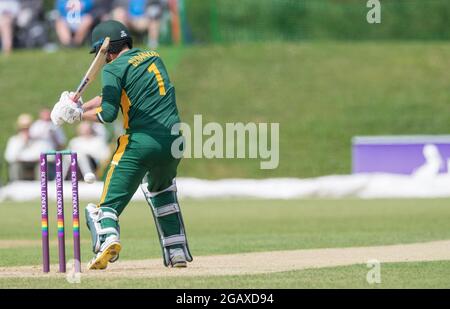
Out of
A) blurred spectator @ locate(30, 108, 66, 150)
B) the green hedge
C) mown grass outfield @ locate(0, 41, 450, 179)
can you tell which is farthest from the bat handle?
the green hedge

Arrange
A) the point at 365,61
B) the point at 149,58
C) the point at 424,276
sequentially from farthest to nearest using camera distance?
the point at 365,61, the point at 149,58, the point at 424,276

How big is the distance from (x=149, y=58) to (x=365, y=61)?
20.9m

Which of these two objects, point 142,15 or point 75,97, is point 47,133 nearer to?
point 142,15

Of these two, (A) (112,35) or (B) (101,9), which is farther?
(B) (101,9)

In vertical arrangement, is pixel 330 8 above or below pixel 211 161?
above

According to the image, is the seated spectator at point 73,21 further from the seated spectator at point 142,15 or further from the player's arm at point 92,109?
the player's arm at point 92,109

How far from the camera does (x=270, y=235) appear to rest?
15273mm

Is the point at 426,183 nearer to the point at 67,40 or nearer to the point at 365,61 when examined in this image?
the point at 365,61

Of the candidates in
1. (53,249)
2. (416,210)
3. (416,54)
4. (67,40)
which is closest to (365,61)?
(416,54)

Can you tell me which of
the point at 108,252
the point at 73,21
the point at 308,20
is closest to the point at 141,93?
the point at 108,252

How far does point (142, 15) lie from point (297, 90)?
441 cm

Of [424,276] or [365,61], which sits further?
[365,61]

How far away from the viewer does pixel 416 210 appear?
19188 mm

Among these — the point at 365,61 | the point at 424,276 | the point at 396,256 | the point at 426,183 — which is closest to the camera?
the point at 424,276
